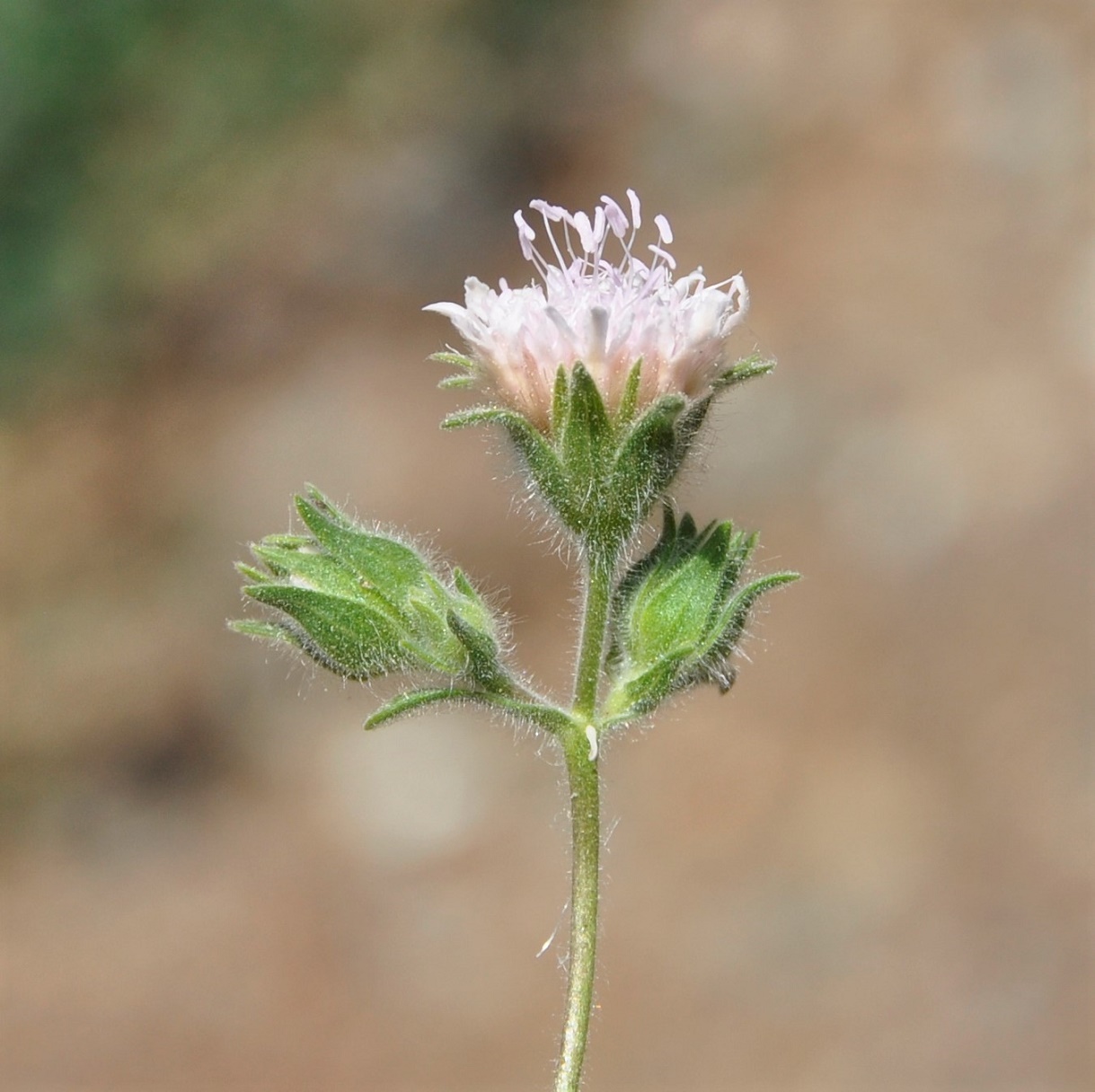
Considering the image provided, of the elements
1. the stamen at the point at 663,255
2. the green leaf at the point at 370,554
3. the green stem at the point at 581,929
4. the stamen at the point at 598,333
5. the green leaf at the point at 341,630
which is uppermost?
the stamen at the point at 663,255

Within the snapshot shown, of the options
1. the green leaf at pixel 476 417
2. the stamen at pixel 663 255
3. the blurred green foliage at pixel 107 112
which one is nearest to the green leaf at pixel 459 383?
the green leaf at pixel 476 417

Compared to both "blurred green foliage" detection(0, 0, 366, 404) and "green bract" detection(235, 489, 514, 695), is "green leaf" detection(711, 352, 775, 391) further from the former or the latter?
"blurred green foliage" detection(0, 0, 366, 404)

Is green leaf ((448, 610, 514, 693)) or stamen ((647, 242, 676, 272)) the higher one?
stamen ((647, 242, 676, 272))

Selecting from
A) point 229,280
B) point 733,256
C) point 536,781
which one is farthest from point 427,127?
point 536,781

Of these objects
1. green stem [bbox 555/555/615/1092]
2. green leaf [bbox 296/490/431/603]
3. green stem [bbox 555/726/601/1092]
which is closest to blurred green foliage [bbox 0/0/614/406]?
green leaf [bbox 296/490/431/603]

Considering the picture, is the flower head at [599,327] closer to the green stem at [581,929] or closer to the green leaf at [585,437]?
the green leaf at [585,437]

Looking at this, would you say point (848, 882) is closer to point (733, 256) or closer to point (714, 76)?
point (733, 256)

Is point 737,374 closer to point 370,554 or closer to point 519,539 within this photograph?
point 370,554
